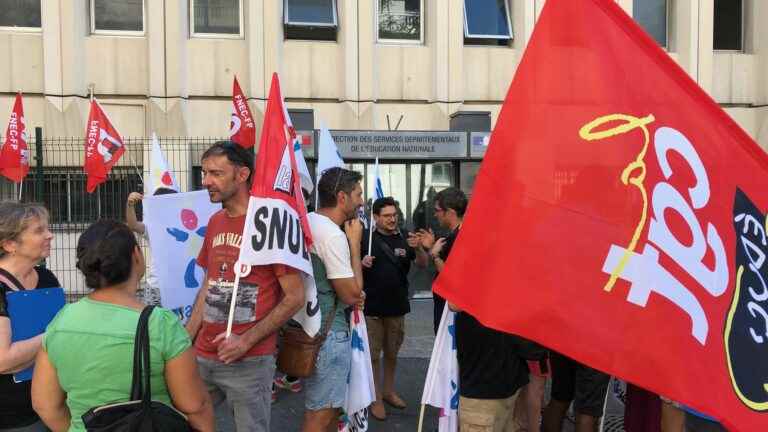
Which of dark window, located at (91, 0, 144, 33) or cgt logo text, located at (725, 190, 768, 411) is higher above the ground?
dark window, located at (91, 0, 144, 33)

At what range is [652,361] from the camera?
7.24 ft

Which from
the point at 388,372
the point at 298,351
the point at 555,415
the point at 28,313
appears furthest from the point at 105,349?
the point at 388,372

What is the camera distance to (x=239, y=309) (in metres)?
3.41

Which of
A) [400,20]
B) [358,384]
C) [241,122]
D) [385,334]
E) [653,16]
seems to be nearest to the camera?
[358,384]

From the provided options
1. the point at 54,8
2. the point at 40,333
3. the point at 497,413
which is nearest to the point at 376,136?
the point at 54,8

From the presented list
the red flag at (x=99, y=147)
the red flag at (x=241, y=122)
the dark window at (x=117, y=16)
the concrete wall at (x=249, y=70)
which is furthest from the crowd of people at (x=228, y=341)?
the dark window at (x=117, y=16)

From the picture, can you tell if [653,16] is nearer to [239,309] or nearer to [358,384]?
[358,384]

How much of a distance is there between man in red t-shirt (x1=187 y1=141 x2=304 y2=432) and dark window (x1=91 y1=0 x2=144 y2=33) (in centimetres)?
1063

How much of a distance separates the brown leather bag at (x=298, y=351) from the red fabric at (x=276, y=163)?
0.53 meters

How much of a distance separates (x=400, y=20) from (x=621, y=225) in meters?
11.9

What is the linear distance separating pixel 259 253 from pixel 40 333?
1.01 m

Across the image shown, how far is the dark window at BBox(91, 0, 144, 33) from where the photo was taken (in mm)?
12844

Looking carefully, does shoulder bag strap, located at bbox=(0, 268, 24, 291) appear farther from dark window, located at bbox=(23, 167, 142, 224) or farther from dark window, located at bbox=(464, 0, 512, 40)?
dark window, located at bbox=(464, 0, 512, 40)

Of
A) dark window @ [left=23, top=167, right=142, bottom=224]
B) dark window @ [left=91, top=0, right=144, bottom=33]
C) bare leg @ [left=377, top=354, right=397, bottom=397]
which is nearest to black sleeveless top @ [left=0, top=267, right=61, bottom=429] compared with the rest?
bare leg @ [left=377, top=354, right=397, bottom=397]
